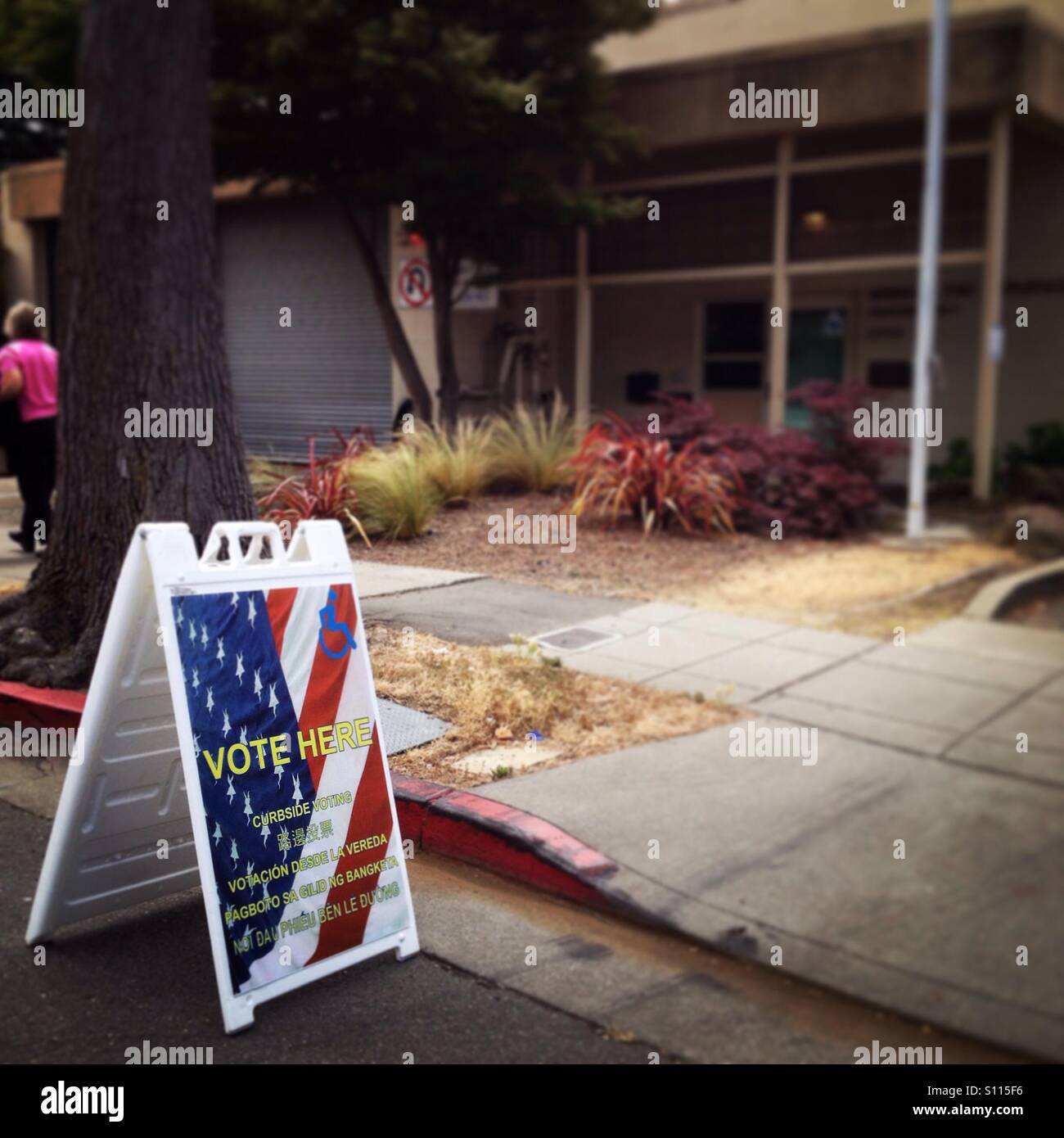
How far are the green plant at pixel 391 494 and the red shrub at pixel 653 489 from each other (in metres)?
1.78

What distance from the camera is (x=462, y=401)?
49.8 feet

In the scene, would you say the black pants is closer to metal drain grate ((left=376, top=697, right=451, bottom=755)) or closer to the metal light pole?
metal drain grate ((left=376, top=697, right=451, bottom=755))

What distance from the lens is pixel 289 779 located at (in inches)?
140

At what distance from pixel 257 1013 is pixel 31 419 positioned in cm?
708

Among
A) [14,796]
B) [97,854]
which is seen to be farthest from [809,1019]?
[14,796]

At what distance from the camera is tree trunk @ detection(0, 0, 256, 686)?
5.97 metres

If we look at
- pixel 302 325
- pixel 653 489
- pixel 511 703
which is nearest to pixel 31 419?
pixel 653 489

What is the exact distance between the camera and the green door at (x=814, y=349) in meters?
15.5

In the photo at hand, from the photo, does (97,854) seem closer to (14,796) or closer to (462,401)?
(14,796)

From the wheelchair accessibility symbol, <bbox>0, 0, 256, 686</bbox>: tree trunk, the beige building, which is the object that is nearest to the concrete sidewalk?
the wheelchair accessibility symbol

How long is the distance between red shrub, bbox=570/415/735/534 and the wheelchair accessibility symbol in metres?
6.58

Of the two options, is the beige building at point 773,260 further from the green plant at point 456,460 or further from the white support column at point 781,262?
the green plant at point 456,460

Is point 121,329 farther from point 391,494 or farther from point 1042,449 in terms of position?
point 1042,449

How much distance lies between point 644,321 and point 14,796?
13.6 m
